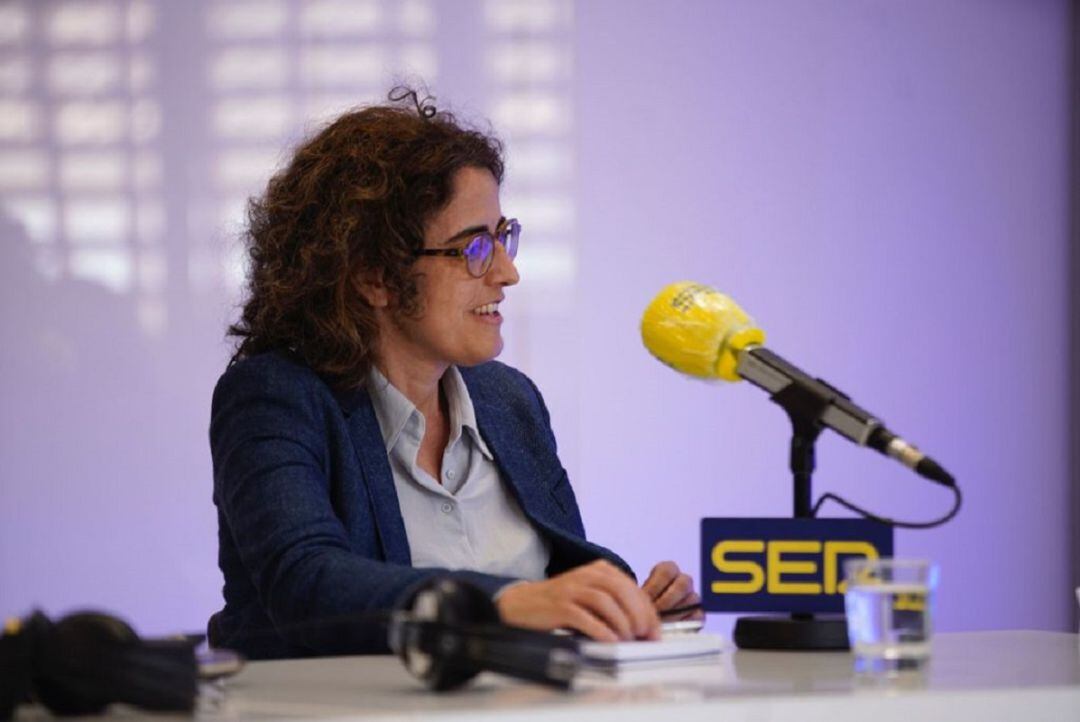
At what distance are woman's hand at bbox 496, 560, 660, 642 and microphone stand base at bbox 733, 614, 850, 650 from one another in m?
0.18

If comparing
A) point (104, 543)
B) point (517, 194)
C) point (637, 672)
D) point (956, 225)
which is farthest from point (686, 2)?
point (637, 672)

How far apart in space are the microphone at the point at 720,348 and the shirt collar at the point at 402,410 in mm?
497

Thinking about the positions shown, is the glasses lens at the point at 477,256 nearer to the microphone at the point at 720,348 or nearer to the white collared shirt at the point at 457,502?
the white collared shirt at the point at 457,502

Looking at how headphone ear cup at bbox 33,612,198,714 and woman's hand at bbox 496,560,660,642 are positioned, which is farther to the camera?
woman's hand at bbox 496,560,660,642

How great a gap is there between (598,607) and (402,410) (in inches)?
27.7

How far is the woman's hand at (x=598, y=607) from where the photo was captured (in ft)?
4.59

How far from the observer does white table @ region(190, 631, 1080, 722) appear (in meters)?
1.02

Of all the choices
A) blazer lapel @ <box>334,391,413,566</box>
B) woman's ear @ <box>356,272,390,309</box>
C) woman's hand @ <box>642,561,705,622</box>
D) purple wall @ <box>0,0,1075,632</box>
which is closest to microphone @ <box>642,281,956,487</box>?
woman's hand @ <box>642,561,705,622</box>

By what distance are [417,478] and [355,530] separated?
0.16m

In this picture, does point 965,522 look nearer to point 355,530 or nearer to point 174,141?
point 174,141

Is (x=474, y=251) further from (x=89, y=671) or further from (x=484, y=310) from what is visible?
(x=89, y=671)

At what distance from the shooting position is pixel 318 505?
69.4 inches

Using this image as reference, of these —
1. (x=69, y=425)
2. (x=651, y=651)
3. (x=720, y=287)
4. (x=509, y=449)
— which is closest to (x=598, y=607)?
(x=651, y=651)

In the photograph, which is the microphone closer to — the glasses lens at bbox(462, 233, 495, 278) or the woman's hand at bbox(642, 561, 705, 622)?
the woman's hand at bbox(642, 561, 705, 622)
